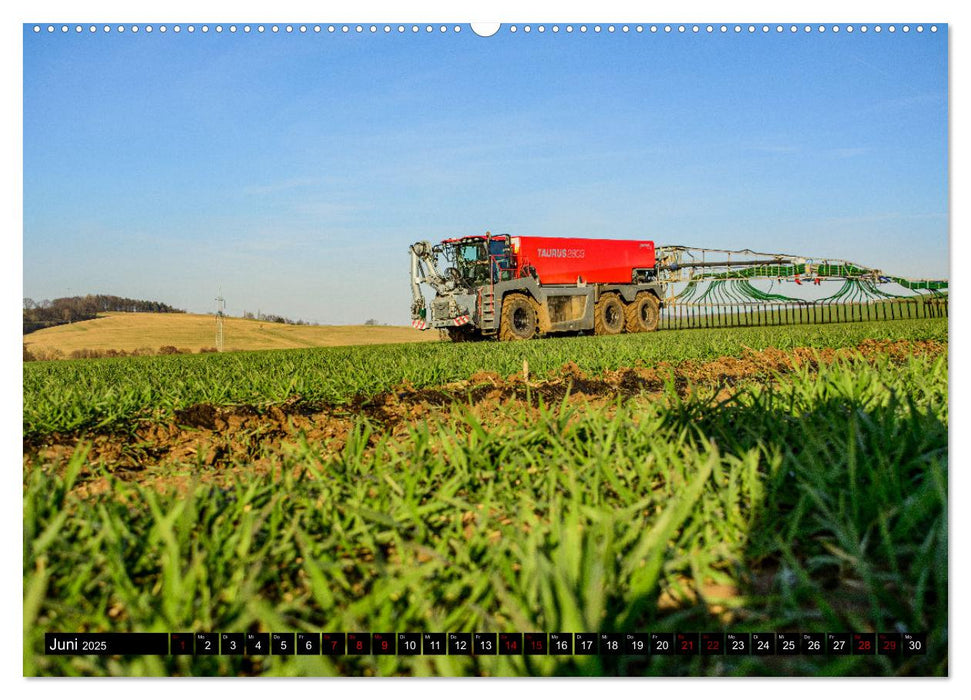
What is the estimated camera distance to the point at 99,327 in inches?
423

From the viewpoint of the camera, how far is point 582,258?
744 inches

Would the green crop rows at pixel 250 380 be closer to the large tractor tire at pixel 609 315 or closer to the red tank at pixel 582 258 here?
the red tank at pixel 582 258

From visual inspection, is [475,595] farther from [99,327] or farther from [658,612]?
[99,327]

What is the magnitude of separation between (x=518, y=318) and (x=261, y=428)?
12.5 meters

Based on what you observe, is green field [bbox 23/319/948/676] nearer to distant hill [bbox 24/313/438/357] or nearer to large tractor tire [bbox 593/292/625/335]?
distant hill [bbox 24/313/438/357]

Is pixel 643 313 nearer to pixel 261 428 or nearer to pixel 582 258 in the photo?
pixel 582 258

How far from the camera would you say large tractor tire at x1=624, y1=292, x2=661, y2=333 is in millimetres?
20312

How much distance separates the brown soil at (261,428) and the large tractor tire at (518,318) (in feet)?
29.2

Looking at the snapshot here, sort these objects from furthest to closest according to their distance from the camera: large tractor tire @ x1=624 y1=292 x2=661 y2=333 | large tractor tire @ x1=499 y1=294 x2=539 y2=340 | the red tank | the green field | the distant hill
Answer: large tractor tire @ x1=624 y1=292 x2=661 y2=333 → the red tank → large tractor tire @ x1=499 y1=294 x2=539 y2=340 → the distant hill → the green field

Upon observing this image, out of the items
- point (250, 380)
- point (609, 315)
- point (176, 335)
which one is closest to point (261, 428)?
point (250, 380)

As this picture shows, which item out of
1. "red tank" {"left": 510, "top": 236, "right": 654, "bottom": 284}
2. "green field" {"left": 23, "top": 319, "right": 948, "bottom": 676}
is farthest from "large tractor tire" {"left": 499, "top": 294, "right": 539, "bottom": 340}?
"green field" {"left": 23, "top": 319, "right": 948, "bottom": 676}

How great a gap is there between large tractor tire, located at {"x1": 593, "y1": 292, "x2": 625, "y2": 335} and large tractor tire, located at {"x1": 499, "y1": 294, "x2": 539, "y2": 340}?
2.65 m

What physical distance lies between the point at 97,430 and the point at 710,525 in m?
3.92

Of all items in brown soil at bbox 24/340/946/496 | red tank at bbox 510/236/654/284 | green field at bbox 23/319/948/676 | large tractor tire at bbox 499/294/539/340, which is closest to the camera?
green field at bbox 23/319/948/676
